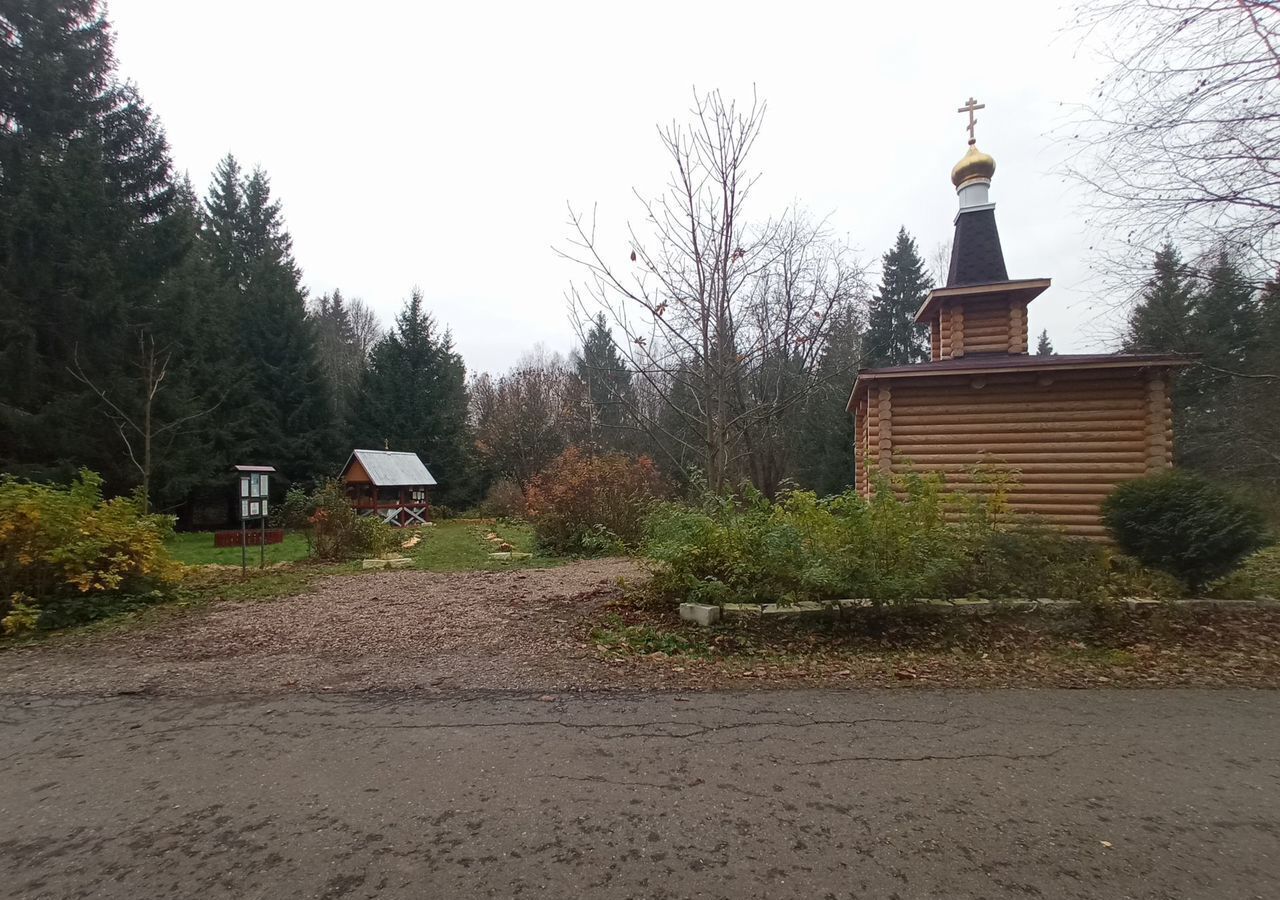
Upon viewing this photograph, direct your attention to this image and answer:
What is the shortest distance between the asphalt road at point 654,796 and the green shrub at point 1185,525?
241 cm

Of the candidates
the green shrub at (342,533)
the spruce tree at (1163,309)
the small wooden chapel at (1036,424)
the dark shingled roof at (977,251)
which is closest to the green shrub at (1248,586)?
the small wooden chapel at (1036,424)

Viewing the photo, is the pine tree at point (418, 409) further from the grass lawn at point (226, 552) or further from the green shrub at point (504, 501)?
the grass lawn at point (226, 552)

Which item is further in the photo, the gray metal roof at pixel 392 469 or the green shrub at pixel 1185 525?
the gray metal roof at pixel 392 469

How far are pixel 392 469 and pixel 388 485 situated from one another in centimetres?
101

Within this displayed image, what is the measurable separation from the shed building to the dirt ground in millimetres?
15681

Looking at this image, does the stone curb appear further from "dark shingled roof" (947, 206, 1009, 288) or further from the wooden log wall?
"dark shingled roof" (947, 206, 1009, 288)

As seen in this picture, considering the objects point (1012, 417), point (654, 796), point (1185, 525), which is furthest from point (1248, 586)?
point (654, 796)

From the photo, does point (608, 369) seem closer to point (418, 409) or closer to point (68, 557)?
point (68, 557)

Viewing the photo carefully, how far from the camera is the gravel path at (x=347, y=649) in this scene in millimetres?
4980

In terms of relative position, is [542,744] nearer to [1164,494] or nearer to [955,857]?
[955,857]

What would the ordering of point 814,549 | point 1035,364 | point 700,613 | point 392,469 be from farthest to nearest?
point 392,469
point 1035,364
point 700,613
point 814,549

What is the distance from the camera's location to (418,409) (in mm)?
32594

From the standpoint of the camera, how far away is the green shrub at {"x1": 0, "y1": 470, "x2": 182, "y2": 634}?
6.91 m

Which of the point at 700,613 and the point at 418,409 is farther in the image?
the point at 418,409
